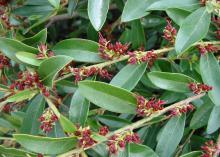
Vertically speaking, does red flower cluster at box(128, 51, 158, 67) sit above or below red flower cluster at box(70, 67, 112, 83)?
above

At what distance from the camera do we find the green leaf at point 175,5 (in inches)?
59.4

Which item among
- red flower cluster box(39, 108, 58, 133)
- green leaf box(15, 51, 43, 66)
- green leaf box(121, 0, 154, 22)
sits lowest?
red flower cluster box(39, 108, 58, 133)

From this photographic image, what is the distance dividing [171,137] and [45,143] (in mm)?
446

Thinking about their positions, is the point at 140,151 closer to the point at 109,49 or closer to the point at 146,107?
the point at 146,107

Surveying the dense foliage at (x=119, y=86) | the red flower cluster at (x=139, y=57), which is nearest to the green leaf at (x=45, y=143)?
the dense foliage at (x=119, y=86)

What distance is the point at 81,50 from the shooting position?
1.58 m

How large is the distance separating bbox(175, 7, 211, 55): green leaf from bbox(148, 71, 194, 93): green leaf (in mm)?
93

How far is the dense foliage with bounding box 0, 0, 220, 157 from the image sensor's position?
141cm

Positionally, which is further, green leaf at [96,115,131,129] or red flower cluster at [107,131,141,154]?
green leaf at [96,115,131,129]

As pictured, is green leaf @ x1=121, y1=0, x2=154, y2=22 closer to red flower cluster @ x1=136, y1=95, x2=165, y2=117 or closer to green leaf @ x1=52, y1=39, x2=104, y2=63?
green leaf @ x1=52, y1=39, x2=104, y2=63

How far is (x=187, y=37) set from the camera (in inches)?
57.6

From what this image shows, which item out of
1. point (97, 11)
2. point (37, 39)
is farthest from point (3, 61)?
point (97, 11)

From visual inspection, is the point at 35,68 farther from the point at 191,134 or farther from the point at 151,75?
the point at 191,134

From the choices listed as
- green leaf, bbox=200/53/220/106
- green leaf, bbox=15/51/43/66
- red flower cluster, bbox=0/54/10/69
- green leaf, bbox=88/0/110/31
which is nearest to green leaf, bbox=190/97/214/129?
green leaf, bbox=200/53/220/106
